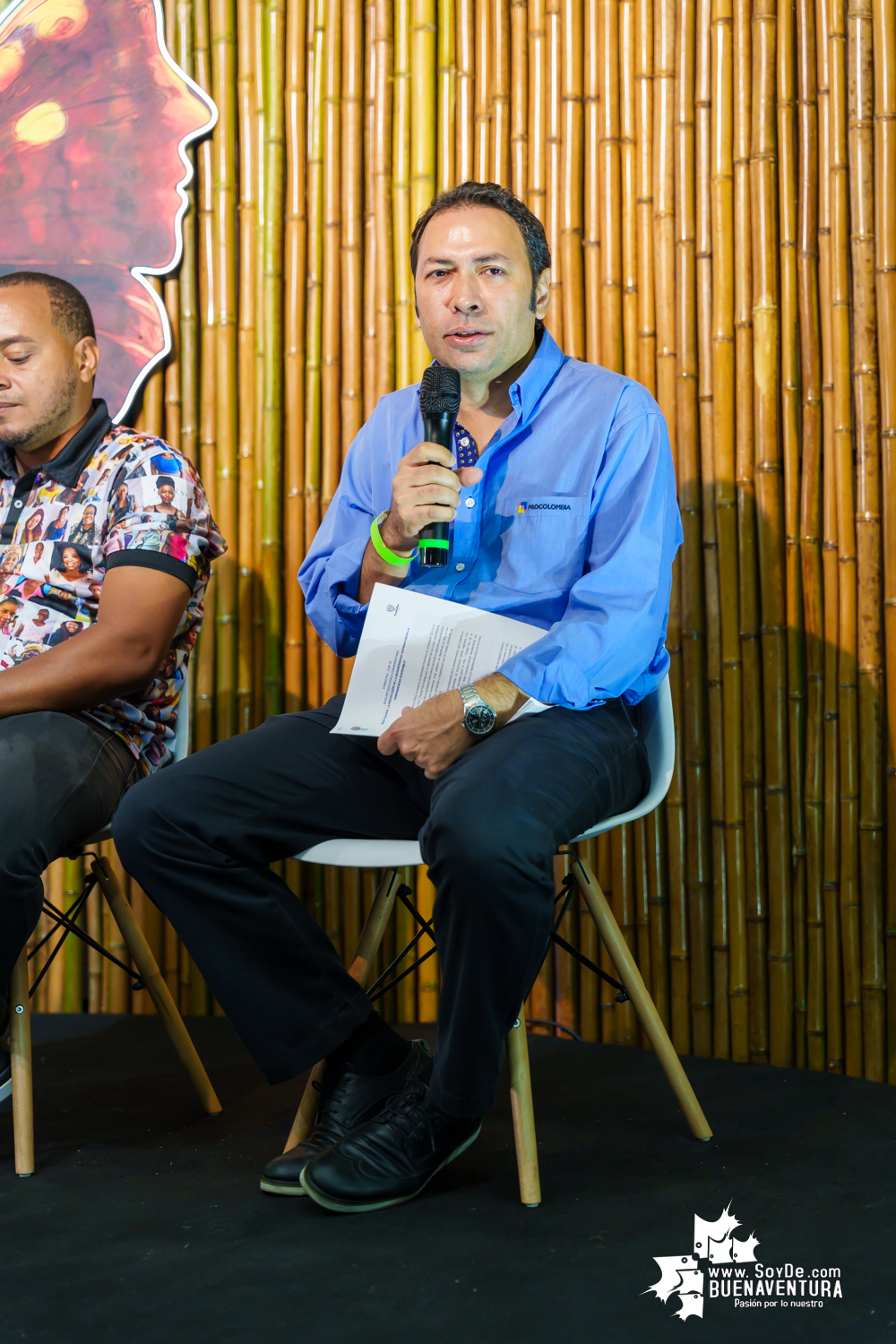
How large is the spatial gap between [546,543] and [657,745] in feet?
1.22

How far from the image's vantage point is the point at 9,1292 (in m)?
1.30

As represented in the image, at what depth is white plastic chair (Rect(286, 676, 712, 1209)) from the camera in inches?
59.7

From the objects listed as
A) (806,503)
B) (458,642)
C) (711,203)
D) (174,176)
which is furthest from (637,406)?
(174,176)

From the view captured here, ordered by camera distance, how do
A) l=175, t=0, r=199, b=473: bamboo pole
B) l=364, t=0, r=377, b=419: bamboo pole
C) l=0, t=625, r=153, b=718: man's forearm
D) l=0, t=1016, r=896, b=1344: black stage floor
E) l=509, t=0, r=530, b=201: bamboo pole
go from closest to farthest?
1. l=0, t=1016, r=896, b=1344: black stage floor
2. l=0, t=625, r=153, b=718: man's forearm
3. l=509, t=0, r=530, b=201: bamboo pole
4. l=364, t=0, r=377, b=419: bamboo pole
5. l=175, t=0, r=199, b=473: bamboo pole

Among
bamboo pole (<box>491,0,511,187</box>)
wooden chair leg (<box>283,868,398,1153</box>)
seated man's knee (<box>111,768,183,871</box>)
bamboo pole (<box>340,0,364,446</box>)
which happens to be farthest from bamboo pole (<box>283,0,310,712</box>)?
seated man's knee (<box>111,768,183,871</box>)

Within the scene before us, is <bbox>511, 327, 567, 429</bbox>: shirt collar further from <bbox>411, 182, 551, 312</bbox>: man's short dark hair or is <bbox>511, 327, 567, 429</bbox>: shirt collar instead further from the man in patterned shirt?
the man in patterned shirt

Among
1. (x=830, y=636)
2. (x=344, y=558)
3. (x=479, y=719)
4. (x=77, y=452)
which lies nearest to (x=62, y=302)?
(x=77, y=452)

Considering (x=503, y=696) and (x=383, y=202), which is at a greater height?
(x=383, y=202)

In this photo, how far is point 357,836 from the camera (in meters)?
1.75

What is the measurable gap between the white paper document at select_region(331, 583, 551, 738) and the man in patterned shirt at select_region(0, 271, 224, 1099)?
16.0 inches

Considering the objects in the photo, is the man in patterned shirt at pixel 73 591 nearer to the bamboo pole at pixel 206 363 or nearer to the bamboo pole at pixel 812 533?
A: the bamboo pole at pixel 206 363

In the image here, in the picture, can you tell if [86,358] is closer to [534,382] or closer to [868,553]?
[534,382]

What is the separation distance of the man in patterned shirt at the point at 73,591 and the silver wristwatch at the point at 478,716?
0.61m

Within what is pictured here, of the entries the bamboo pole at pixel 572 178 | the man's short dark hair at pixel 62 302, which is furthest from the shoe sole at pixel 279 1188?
the bamboo pole at pixel 572 178
